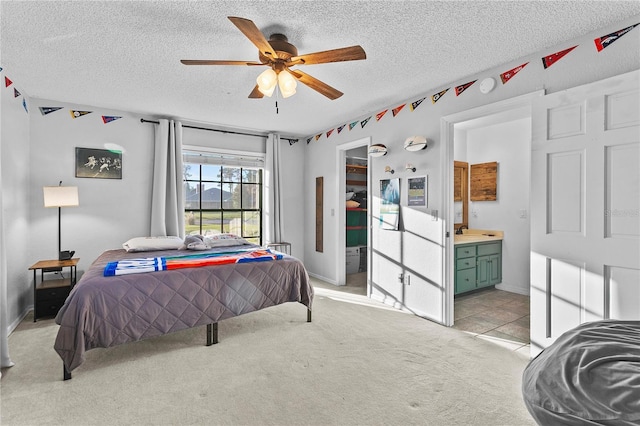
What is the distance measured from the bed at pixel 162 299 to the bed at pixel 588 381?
234 centimetres

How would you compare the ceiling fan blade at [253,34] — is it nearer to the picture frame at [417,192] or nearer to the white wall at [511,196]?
the picture frame at [417,192]

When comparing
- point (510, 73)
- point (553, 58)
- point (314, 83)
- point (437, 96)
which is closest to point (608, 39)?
point (553, 58)

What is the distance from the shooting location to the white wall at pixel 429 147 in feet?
7.77

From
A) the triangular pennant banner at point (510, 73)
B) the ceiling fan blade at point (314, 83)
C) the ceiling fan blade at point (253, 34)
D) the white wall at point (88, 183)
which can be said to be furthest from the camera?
the white wall at point (88, 183)

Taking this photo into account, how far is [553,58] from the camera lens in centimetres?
258

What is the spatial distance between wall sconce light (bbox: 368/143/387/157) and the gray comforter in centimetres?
186

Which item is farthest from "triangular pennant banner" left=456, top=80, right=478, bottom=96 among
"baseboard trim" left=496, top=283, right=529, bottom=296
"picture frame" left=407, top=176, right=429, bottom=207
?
"baseboard trim" left=496, top=283, right=529, bottom=296

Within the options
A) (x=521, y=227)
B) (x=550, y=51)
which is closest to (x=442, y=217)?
(x=550, y=51)

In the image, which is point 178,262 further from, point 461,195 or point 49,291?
point 461,195

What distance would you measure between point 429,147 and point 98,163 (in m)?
4.26

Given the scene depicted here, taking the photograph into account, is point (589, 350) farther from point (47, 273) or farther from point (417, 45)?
point (47, 273)

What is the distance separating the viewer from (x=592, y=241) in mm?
2250

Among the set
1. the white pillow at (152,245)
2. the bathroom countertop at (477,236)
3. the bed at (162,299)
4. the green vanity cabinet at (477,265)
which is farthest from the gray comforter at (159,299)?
the bathroom countertop at (477,236)

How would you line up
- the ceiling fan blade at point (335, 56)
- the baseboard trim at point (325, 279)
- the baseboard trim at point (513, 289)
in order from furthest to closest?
the baseboard trim at point (325, 279)
the baseboard trim at point (513, 289)
the ceiling fan blade at point (335, 56)
